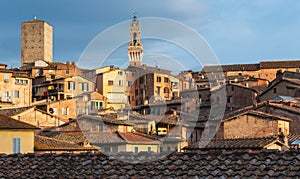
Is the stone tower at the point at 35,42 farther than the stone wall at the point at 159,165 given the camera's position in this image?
Yes

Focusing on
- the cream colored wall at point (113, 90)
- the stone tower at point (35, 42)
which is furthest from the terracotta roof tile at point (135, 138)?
the stone tower at point (35, 42)

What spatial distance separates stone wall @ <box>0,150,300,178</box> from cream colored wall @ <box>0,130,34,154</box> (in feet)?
46.9

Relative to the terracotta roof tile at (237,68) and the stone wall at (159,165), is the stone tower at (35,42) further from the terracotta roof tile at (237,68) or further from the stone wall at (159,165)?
the stone wall at (159,165)

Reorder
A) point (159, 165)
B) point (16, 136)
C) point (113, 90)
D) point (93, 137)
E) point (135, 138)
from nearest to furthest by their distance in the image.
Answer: point (159, 165)
point (16, 136)
point (93, 137)
point (135, 138)
point (113, 90)

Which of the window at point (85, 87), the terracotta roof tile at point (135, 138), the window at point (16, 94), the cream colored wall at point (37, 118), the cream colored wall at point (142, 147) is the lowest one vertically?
the cream colored wall at point (142, 147)

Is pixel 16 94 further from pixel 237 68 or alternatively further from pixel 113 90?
pixel 237 68

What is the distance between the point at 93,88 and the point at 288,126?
35.2 metres

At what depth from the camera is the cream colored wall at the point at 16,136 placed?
26.9 meters

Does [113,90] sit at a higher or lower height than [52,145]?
higher

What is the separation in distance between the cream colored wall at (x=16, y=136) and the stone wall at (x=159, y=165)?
14.3 metres

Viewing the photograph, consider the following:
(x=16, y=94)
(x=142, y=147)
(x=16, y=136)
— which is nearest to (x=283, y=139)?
(x=142, y=147)

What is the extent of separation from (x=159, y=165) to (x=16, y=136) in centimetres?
1795

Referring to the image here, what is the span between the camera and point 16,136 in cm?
2761

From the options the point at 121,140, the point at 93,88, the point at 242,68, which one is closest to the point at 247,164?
the point at 121,140
